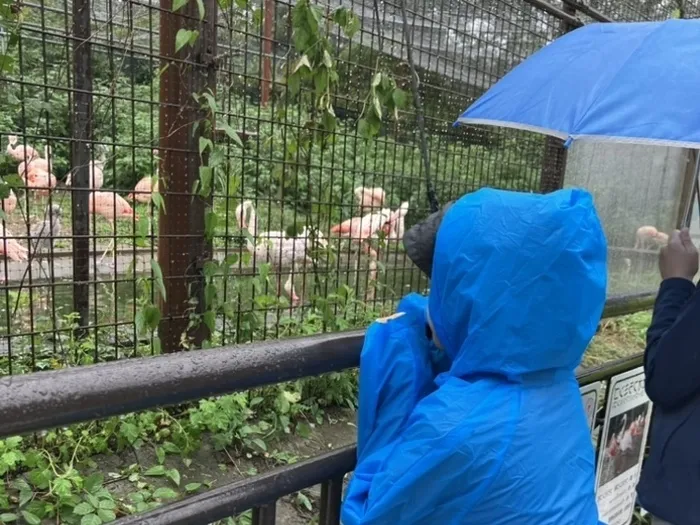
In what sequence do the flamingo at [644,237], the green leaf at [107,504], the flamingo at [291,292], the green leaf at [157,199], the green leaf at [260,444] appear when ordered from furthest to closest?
the flamingo at [644,237] → the flamingo at [291,292] → the green leaf at [260,444] → the green leaf at [157,199] → the green leaf at [107,504]

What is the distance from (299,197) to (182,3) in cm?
127

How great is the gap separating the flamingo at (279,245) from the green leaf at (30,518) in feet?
4.55

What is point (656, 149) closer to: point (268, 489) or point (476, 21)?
point (476, 21)

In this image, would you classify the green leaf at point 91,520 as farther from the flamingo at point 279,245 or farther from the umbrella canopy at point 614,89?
the umbrella canopy at point 614,89

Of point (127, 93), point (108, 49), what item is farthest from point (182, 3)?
point (127, 93)

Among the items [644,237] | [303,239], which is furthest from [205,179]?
[644,237]

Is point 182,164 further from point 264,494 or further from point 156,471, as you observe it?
point 264,494

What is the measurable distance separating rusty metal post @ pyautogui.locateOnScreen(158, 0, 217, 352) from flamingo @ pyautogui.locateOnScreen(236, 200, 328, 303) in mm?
280

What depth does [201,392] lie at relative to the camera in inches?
38.7

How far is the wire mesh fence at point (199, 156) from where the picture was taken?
259 cm

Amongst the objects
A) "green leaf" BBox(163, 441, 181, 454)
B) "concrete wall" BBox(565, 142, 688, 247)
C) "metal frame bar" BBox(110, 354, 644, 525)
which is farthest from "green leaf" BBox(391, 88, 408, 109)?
"concrete wall" BBox(565, 142, 688, 247)

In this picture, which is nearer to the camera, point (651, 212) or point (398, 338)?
point (398, 338)

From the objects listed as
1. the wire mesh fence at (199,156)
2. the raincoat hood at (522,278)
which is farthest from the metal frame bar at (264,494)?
the wire mesh fence at (199,156)

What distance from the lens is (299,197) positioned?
3.40 m
